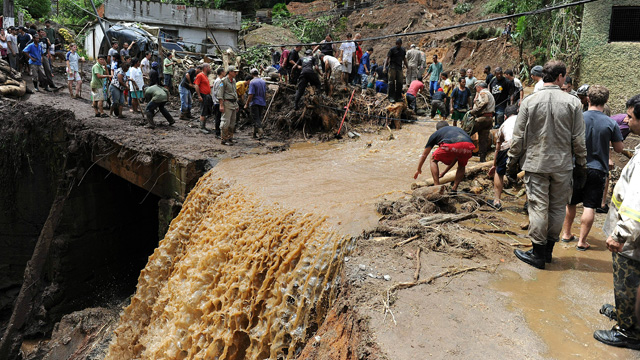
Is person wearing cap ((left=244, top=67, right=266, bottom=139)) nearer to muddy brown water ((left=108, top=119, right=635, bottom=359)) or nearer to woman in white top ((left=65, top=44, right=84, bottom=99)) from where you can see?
muddy brown water ((left=108, top=119, right=635, bottom=359))

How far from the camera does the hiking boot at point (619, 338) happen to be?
3223 millimetres

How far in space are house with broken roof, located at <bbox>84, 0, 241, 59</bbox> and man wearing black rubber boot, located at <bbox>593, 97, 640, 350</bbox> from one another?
2460 centimetres

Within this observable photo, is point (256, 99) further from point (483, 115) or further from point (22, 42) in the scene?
point (22, 42)

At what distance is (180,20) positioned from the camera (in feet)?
88.1

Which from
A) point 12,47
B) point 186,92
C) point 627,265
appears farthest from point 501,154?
point 12,47

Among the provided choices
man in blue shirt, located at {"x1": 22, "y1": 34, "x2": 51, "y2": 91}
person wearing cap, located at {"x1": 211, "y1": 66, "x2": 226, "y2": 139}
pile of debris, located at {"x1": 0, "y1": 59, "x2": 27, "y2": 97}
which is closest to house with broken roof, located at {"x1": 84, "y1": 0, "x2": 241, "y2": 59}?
man in blue shirt, located at {"x1": 22, "y1": 34, "x2": 51, "y2": 91}

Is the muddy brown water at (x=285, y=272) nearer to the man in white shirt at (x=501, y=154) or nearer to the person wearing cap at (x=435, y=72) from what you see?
the man in white shirt at (x=501, y=154)

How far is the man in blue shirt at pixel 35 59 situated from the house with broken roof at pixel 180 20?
10.2 m

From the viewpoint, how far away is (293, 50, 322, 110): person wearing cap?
39.6 ft

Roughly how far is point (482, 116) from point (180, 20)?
75.0 feet

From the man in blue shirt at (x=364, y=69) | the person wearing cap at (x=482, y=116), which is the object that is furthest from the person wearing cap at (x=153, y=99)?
the person wearing cap at (x=482, y=116)

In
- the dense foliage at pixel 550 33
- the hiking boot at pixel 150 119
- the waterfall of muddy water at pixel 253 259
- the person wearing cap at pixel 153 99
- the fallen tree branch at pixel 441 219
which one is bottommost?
the waterfall of muddy water at pixel 253 259

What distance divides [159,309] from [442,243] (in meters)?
4.96

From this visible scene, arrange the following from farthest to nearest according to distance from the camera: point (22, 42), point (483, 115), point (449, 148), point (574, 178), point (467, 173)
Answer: point (22, 42) → point (483, 115) → point (467, 173) → point (449, 148) → point (574, 178)
